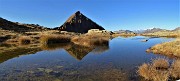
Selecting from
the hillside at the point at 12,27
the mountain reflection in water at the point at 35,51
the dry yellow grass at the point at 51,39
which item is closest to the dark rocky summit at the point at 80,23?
the hillside at the point at 12,27

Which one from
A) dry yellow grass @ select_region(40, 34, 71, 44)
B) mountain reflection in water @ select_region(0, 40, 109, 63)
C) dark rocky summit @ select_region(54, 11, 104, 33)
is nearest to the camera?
mountain reflection in water @ select_region(0, 40, 109, 63)

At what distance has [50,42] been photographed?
1529 inches

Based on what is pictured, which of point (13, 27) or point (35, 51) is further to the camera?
point (13, 27)

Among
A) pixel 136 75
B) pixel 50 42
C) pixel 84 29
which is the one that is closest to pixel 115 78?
pixel 136 75

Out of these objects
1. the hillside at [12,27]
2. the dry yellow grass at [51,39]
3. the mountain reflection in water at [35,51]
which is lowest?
the mountain reflection in water at [35,51]

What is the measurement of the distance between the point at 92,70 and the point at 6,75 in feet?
17.2

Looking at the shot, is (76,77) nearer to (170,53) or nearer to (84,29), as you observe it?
(170,53)

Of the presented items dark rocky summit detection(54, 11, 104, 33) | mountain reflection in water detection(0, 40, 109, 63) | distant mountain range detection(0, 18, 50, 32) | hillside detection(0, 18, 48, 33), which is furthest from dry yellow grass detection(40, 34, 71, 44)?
dark rocky summit detection(54, 11, 104, 33)

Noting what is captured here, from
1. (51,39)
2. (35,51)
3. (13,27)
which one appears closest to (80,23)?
(13,27)

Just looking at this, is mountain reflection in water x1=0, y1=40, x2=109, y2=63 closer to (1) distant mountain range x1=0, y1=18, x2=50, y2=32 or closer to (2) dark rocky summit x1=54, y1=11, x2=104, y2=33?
(1) distant mountain range x1=0, y1=18, x2=50, y2=32

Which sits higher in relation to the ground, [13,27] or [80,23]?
[80,23]

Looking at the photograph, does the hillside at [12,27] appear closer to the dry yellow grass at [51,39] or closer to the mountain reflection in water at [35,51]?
the dry yellow grass at [51,39]

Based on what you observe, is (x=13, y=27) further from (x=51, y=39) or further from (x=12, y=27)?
(x=51, y=39)

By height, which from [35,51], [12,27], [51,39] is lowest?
[35,51]
